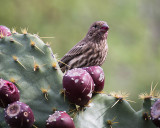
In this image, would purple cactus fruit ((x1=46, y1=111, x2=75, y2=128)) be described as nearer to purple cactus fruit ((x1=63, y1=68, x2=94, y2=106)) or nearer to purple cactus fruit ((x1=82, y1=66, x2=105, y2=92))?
purple cactus fruit ((x1=63, y1=68, x2=94, y2=106))

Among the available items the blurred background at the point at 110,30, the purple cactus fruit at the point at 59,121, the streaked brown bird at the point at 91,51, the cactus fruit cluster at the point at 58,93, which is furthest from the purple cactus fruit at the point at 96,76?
the blurred background at the point at 110,30

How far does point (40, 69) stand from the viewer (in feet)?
9.05

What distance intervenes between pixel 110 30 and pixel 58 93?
8.42 m

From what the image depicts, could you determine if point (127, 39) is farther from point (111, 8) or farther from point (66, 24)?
point (66, 24)

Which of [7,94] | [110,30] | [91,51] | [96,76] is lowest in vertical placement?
[7,94]

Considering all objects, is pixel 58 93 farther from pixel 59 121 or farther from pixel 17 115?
pixel 17 115

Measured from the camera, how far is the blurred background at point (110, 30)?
9.84m

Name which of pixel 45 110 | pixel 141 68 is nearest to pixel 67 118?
pixel 45 110

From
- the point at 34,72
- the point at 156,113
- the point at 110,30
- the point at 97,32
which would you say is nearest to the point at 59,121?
the point at 34,72

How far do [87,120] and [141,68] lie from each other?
28.1ft

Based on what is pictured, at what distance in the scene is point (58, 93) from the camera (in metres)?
2.71

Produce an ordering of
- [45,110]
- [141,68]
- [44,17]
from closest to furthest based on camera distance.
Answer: [45,110], [44,17], [141,68]

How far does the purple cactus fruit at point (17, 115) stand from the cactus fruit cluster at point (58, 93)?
110 mm

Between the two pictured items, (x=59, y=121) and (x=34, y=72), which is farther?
(x=34, y=72)
